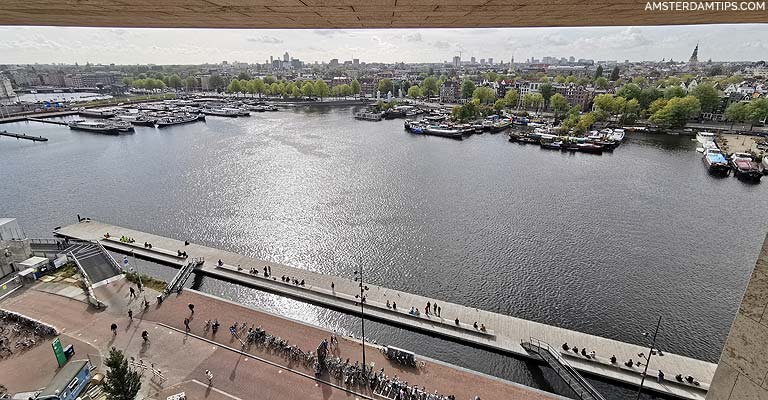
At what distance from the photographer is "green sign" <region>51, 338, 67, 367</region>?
61.1 feet

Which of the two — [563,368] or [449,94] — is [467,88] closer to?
[449,94]

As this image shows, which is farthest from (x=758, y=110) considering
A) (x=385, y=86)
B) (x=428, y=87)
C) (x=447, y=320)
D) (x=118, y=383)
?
(x=385, y=86)

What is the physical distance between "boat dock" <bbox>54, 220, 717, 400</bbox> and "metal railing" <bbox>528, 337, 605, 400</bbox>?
0.40 m

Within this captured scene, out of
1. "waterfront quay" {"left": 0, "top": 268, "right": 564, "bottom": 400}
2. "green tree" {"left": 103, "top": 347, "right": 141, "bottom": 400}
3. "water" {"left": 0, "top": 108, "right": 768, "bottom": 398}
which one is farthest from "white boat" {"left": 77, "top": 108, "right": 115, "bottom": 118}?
"green tree" {"left": 103, "top": 347, "right": 141, "bottom": 400}

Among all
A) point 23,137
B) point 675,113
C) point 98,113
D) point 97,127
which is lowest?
point 23,137

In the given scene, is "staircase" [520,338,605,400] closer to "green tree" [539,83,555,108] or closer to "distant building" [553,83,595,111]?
"distant building" [553,83,595,111]

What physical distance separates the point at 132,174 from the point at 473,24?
204ft

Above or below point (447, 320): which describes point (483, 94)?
above

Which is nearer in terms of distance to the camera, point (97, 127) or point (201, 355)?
point (201, 355)

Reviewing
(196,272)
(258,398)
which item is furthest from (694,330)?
(196,272)

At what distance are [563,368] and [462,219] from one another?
70.9ft

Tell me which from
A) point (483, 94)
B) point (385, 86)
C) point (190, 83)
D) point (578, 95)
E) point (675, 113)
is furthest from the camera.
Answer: point (190, 83)

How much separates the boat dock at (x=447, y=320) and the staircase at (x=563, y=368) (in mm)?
270

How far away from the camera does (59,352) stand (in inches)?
741
